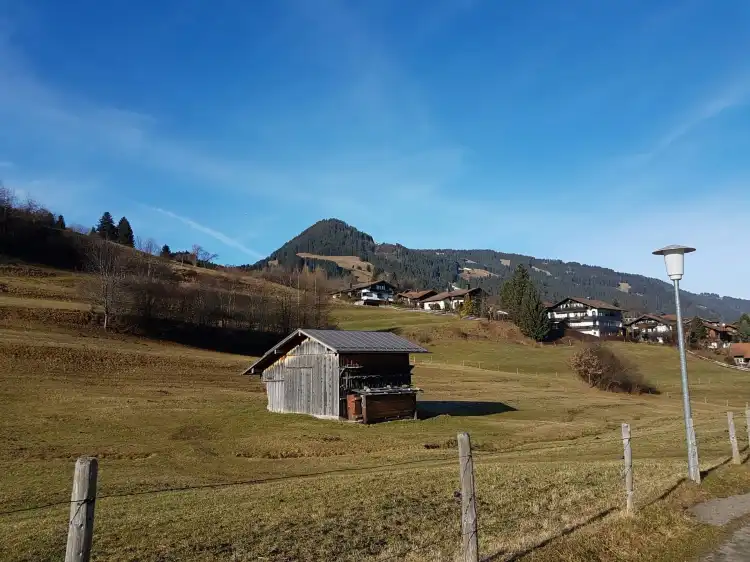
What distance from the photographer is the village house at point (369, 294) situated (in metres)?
181

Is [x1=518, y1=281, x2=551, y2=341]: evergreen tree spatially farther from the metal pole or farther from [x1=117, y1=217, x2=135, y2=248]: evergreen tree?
[x1=117, y1=217, x2=135, y2=248]: evergreen tree

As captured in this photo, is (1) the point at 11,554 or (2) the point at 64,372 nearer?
(1) the point at 11,554

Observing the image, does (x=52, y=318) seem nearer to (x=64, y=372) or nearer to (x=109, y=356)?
(x=109, y=356)

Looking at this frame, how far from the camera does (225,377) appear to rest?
5722 centimetres

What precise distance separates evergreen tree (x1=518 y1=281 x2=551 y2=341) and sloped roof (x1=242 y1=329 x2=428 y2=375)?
76.4 m

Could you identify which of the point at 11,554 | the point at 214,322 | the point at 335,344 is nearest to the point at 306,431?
the point at 335,344

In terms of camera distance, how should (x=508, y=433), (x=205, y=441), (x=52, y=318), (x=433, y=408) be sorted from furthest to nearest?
(x=52, y=318) → (x=433, y=408) → (x=508, y=433) → (x=205, y=441)

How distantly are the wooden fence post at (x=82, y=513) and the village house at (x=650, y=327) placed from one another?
169728 mm

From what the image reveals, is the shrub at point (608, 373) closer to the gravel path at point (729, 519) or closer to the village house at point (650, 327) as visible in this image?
the gravel path at point (729, 519)

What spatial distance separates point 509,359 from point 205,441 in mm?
68926

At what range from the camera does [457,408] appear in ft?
156

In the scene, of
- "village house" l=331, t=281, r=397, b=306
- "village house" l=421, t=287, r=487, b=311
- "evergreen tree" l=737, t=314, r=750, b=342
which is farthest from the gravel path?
"evergreen tree" l=737, t=314, r=750, b=342

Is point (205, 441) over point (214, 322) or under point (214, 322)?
under

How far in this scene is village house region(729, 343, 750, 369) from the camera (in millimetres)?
118375
